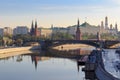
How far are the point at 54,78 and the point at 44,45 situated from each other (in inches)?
1451

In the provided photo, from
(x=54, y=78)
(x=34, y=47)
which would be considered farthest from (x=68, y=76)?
(x=34, y=47)

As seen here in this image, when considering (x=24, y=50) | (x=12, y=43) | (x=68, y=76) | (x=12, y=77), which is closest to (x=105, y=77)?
(x=68, y=76)

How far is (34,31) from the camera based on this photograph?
8144cm

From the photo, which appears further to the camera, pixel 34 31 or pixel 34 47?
pixel 34 31

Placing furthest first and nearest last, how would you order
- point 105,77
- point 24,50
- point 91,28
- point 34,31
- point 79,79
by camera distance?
point 91,28 → point 34,31 → point 24,50 → point 79,79 → point 105,77

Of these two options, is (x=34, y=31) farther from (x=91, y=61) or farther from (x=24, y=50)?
(x=91, y=61)

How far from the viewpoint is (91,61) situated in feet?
87.7

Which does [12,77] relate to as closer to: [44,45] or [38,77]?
[38,77]

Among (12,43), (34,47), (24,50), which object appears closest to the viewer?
(24,50)

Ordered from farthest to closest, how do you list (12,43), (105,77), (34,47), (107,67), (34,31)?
(34,31), (12,43), (34,47), (107,67), (105,77)

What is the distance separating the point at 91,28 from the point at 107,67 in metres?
90.9

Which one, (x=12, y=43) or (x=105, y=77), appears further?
(x=12, y=43)

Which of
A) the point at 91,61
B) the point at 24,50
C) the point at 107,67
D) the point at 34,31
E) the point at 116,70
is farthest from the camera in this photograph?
the point at 34,31

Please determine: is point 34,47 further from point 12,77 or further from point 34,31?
point 12,77
